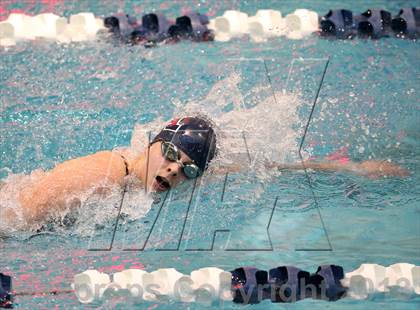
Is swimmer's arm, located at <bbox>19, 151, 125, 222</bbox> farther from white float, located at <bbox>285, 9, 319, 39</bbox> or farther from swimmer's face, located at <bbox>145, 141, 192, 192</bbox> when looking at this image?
white float, located at <bbox>285, 9, 319, 39</bbox>

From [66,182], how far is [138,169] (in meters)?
0.30

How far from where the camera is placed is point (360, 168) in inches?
152

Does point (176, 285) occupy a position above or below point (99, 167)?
below

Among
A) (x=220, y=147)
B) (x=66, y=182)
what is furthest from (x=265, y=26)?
(x=66, y=182)

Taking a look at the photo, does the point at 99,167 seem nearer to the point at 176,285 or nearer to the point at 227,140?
the point at 227,140

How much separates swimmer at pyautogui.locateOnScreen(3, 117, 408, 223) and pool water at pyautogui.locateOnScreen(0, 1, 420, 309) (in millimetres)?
72

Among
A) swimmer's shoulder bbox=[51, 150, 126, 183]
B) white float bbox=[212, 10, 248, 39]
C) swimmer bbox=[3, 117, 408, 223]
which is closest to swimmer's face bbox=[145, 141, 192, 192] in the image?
swimmer bbox=[3, 117, 408, 223]

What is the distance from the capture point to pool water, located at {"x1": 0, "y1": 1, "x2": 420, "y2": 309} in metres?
3.24

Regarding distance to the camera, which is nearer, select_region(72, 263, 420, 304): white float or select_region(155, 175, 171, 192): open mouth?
select_region(72, 263, 420, 304): white float

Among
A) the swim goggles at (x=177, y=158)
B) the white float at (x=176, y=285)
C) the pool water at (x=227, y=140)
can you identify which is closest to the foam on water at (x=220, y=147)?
the pool water at (x=227, y=140)

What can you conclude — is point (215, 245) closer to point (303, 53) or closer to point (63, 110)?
point (63, 110)

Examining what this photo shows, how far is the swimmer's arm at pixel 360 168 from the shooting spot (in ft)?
12.6

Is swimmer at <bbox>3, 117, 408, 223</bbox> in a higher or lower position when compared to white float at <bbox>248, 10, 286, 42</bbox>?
higher

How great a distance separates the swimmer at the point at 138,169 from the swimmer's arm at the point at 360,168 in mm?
443
